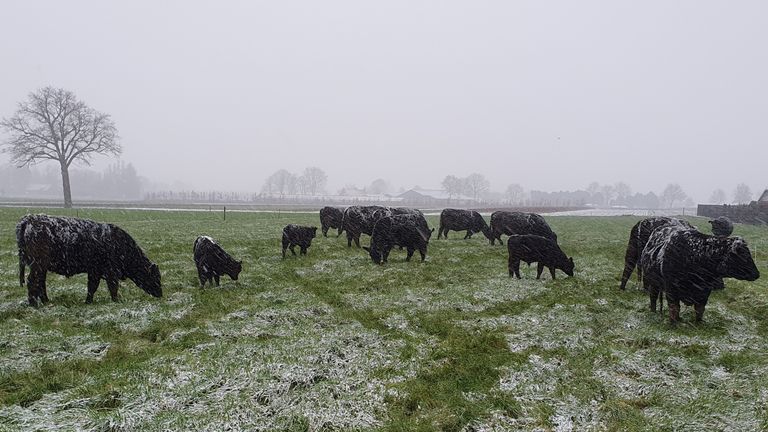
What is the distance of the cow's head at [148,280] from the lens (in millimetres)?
9734

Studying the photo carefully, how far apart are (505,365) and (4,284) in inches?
486

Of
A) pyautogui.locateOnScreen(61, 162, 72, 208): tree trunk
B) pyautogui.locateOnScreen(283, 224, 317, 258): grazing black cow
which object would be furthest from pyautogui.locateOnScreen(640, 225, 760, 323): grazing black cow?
pyautogui.locateOnScreen(61, 162, 72, 208): tree trunk

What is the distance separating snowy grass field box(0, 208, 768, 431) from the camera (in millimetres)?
4852

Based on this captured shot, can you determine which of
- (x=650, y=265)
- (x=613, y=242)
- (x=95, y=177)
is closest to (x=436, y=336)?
(x=650, y=265)

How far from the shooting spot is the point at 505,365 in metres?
6.36

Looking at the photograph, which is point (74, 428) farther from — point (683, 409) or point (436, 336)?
point (683, 409)

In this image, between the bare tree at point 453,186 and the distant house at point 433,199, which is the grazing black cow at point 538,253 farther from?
the bare tree at point 453,186

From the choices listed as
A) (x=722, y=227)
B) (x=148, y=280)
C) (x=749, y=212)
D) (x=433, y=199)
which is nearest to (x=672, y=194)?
(x=433, y=199)

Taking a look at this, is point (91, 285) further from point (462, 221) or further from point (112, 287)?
point (462, 221)

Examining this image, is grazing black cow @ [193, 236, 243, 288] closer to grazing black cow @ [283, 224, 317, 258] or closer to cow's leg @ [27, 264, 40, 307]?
cow's leg @ [27, 264, 40, 307]

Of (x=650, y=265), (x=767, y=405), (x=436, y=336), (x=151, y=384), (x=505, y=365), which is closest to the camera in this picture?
(x=767, y=405)

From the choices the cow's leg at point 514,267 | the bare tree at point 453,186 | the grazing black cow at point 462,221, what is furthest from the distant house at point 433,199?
the cow's leg at point 514,267

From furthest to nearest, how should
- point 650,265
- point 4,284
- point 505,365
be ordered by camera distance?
1. point 4,284
2. point 650,265
3. point 505,365

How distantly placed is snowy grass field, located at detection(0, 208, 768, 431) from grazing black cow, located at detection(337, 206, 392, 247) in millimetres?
7024
